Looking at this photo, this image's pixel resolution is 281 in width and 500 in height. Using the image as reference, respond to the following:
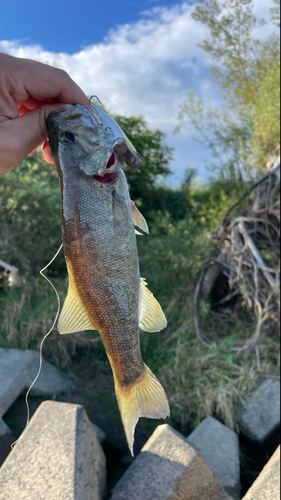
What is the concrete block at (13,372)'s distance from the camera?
4287 millimetres

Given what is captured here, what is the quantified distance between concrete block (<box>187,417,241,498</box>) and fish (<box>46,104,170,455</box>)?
2600 millimetres

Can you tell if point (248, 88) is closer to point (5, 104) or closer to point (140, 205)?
point (140, 205)

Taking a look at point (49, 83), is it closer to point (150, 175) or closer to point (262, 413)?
point (262, 413)

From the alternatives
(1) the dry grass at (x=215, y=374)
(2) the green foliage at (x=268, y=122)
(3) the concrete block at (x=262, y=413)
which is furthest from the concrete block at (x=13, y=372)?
(2) the green foliage at (x=268, y=122)

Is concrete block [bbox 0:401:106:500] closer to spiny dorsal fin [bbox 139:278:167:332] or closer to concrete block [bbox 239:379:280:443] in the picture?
spiny dorsal fin [bbox 139:278:167:332]

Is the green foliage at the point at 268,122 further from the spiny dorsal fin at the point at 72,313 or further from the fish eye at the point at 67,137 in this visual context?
the spiny dorsal fin at the point at 72,313

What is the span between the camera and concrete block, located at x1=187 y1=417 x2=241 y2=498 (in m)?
3.72

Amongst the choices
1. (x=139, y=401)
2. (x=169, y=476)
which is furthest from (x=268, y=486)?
(x=139, y=401)

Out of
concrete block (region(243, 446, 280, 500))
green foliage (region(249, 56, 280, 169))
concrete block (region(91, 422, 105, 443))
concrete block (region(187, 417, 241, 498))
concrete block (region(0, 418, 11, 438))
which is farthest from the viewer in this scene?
green foliage (region(249, 56, 280, 169))

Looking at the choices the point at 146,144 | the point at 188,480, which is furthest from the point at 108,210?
the point at 146,144

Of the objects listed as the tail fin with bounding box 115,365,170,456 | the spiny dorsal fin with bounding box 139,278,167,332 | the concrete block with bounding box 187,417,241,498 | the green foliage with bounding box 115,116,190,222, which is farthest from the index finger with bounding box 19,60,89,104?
the green foliage with bounding box 115,116,190,222

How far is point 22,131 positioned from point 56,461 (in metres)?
2.28

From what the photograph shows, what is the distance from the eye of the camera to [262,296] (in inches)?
199

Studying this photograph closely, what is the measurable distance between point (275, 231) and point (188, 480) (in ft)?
11.8
